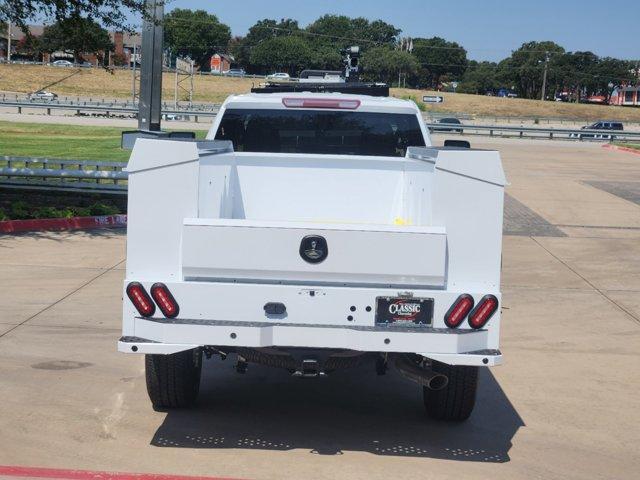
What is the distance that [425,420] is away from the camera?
7.07m

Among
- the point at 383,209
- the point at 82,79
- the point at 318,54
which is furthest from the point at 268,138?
the point at 318,54

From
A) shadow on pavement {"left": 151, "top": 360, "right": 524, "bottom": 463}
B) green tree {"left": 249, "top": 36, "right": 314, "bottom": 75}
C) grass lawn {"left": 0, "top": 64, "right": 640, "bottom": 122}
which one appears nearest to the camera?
shadow on pavement {"left": 151, "top": 360, "right": 524, "bottom": 463}

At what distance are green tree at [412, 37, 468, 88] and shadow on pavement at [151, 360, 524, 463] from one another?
16209 centimetres

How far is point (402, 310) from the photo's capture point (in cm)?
590

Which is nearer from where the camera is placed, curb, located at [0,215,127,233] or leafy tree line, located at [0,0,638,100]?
curb, located at [0,215,127,233]

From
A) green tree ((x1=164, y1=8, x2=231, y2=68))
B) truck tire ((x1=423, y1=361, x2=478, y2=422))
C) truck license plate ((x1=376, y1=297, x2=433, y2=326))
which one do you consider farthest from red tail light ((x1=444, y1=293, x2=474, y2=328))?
green tree ((x1=164, y1=8, x2=231, y2=68))

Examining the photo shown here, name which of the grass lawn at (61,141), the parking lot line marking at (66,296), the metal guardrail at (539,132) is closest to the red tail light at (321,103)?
the parking lot line marking at (66,296)

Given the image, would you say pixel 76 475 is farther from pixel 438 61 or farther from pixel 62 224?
pixel 438 61

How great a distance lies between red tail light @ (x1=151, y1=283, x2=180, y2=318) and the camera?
19.4 ft

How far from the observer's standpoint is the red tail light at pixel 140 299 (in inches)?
233

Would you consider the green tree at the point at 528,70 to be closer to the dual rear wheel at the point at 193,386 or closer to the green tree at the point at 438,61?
the green tree at the point at 438,61

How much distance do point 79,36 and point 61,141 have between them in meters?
19.1

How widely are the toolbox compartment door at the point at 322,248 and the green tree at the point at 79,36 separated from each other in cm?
1133

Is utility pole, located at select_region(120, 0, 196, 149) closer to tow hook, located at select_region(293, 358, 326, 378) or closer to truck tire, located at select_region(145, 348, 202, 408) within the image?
truck tire, located at select_region(145, 348, 202, 408)
